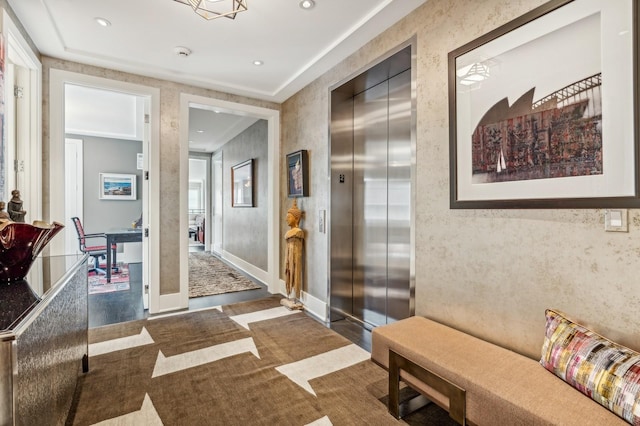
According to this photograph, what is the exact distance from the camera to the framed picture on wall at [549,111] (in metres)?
1.34

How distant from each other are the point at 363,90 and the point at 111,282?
4895 millimetres

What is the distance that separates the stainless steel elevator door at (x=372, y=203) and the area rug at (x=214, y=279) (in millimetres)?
1964

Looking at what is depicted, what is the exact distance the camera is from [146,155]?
356 cm

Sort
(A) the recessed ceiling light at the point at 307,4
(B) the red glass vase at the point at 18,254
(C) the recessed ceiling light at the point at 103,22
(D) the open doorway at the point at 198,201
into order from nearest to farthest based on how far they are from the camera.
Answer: (B) the red glass vase at the point at 18,254 < (A) the recessed ceiling light at the point at 307,4 < (C) the recessed ceiling light at the point at 103,22 < (D) the open doorway at the point at 198,201

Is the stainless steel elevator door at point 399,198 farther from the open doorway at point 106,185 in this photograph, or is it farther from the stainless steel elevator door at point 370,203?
the open doorway at point 106,185

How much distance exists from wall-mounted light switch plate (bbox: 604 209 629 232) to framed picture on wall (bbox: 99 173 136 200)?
774cm

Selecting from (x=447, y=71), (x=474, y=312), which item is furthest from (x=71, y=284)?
(x=447, y=71)

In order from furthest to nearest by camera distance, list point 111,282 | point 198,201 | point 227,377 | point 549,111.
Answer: point 198,201 < point 111,282 < point 227,377 < point 549,111

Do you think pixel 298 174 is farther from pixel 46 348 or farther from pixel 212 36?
pixel 46 348

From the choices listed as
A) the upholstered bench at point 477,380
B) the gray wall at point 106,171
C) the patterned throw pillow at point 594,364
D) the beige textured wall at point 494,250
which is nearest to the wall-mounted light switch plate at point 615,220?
the beige textured wall at point 494,250

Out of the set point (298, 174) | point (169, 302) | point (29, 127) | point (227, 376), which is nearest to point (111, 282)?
point (169, 302)

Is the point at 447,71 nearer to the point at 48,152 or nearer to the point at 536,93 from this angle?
the point at 536,93

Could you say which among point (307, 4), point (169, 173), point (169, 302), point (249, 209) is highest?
point (307, 4)

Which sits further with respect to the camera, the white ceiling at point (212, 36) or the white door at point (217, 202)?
the white door at point (217, 202)
